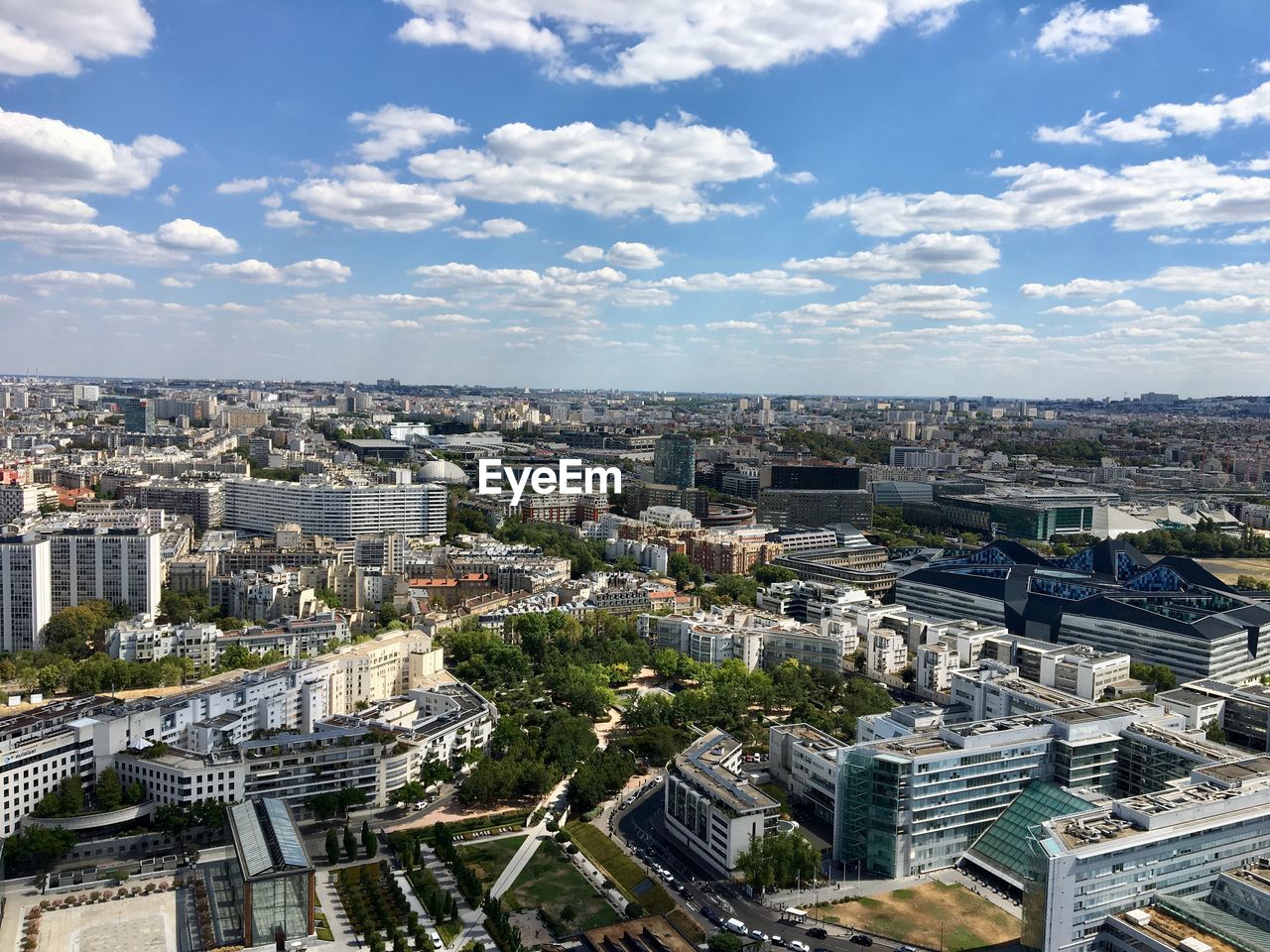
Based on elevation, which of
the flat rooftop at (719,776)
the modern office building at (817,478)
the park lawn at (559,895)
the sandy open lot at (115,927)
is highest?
the modern office building at (817,478)

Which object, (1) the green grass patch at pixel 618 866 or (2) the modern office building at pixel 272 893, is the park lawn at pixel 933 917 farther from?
(2) the modern office building at pixel 272 893

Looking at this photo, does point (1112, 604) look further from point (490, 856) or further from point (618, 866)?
point (490, 856)

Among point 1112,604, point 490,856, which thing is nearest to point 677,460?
point 1112,604

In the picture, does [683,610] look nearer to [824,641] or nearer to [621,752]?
[824,641]

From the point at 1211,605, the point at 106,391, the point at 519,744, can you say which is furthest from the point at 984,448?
the point at 106,391

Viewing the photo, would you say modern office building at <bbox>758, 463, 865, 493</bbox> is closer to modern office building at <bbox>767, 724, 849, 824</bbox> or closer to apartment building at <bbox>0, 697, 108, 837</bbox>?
modern office building at <bbox>767, 724, 849, 824</bbox>

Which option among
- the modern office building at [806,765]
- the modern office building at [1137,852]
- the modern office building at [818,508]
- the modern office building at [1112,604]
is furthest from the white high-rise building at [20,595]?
the modern office building at [818,508]

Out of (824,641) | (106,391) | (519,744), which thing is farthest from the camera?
(106,391)

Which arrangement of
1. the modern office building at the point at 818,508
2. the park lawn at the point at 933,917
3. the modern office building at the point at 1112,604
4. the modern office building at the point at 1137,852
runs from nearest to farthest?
the modern office building at the point at 1137,852, the park lawn at the point at 933,917, the modern office building at the point at 1112,604, the modern office building at the point at 818,508
